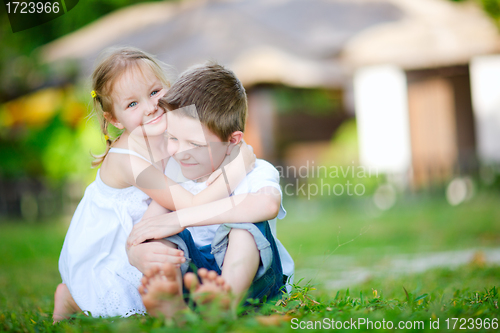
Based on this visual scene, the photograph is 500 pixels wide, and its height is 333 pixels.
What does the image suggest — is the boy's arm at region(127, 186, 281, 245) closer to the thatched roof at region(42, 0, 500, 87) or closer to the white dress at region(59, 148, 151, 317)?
the white dress at region(59, 148, 151, 317)

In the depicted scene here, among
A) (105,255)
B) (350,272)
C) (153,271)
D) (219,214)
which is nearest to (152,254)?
(153,271)

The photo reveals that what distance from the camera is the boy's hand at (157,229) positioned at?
6.10 feet

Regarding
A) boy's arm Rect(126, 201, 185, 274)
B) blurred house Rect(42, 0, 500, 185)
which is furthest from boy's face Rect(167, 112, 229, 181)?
blurred house Rect(42, 0, 500, 185)

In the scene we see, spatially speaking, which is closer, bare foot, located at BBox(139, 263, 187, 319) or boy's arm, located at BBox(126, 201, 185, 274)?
bare foot, located at BBox(139, 263, 187, 319)

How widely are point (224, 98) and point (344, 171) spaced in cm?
622

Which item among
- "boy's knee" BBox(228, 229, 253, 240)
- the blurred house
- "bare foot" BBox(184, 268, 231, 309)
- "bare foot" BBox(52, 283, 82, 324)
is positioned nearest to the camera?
"bare foot" BBox(184, 268, 231, 309)

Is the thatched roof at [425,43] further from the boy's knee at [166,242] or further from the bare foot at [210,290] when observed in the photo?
the bare foot at [210,290]

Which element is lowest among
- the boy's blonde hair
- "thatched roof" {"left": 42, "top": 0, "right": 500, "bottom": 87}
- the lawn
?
the lawn

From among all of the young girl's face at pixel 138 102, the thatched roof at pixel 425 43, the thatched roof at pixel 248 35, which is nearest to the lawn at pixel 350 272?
the young girl's face at pixel 138 102

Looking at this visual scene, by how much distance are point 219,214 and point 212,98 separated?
1.75 ft

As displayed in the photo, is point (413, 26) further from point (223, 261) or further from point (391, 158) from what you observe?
point (223, 261)

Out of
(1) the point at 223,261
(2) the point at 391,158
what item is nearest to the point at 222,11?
(2) the point at 391,158

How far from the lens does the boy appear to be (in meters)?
1.66

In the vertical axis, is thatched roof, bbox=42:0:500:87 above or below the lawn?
above
